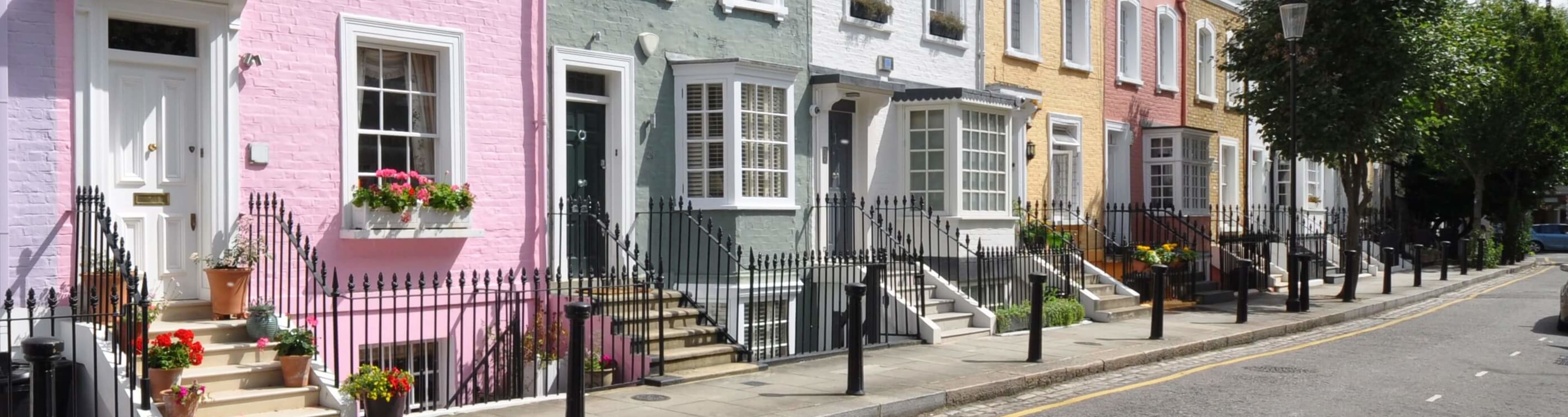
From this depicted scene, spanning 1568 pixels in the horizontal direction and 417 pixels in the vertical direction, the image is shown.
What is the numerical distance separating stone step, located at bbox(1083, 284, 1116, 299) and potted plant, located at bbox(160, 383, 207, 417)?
12102 millimetres

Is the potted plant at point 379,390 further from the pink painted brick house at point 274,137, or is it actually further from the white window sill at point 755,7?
the white window sill at point 755,7

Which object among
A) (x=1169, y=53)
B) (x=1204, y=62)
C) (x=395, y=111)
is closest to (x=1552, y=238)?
(x=1204, y=62)

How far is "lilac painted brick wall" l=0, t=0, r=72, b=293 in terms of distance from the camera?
8977 millimetres

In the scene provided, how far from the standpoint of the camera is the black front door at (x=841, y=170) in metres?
16.6

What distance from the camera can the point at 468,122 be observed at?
1177 centimetres

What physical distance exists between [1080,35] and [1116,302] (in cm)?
592

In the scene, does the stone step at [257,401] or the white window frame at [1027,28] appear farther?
the white window frame at [1027,28]

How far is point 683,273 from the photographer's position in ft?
45.9

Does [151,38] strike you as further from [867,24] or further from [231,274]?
[867,24]

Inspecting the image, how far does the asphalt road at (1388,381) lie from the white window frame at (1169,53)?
8839mm

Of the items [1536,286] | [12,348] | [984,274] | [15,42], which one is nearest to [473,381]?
[12,348]

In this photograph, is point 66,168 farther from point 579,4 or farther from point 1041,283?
point 1041,283

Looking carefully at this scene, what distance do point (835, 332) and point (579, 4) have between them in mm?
4771

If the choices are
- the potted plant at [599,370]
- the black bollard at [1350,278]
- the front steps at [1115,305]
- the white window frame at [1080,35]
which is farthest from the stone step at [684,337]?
the black bollard at [1350,278]
